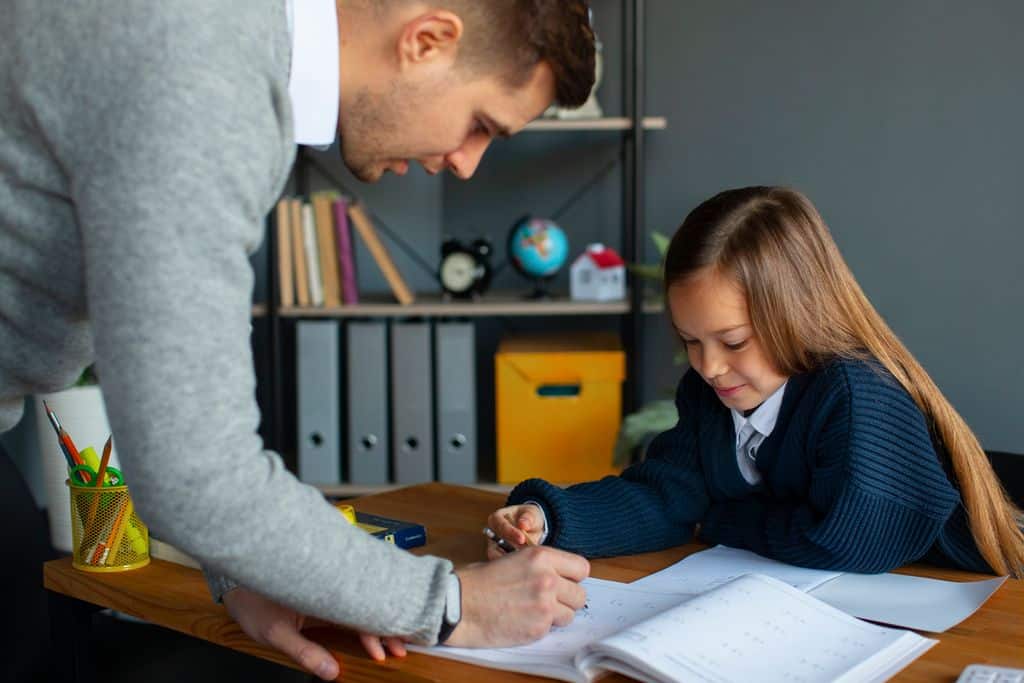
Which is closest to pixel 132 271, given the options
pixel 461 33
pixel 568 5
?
pixel 461 33

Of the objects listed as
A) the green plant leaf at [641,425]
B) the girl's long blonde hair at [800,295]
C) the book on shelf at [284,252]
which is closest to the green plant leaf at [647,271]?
the green plant leaf at [641,425]

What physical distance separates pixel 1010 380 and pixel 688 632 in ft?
7.84

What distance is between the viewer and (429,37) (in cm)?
89

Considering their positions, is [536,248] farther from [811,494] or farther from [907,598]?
[907,598]

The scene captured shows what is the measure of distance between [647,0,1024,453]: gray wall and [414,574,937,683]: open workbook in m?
2.24

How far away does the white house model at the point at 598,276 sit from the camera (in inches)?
119

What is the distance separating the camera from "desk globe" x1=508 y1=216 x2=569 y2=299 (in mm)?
3045

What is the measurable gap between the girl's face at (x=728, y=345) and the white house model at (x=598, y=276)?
66.9 inches

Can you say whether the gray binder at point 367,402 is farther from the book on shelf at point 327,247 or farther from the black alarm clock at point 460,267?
the black alarm clock at point 460,267

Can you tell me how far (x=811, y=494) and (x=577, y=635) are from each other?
39 cm

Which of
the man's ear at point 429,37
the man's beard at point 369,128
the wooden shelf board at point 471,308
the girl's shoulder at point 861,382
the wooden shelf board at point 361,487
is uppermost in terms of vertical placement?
the man's ear at point 429,37

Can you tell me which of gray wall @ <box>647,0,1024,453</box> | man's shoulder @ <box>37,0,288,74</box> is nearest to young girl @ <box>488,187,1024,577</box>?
man's shoulder @ <box>37,0,288,74</box>

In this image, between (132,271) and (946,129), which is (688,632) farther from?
(946,129)

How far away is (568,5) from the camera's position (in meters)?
0.97
